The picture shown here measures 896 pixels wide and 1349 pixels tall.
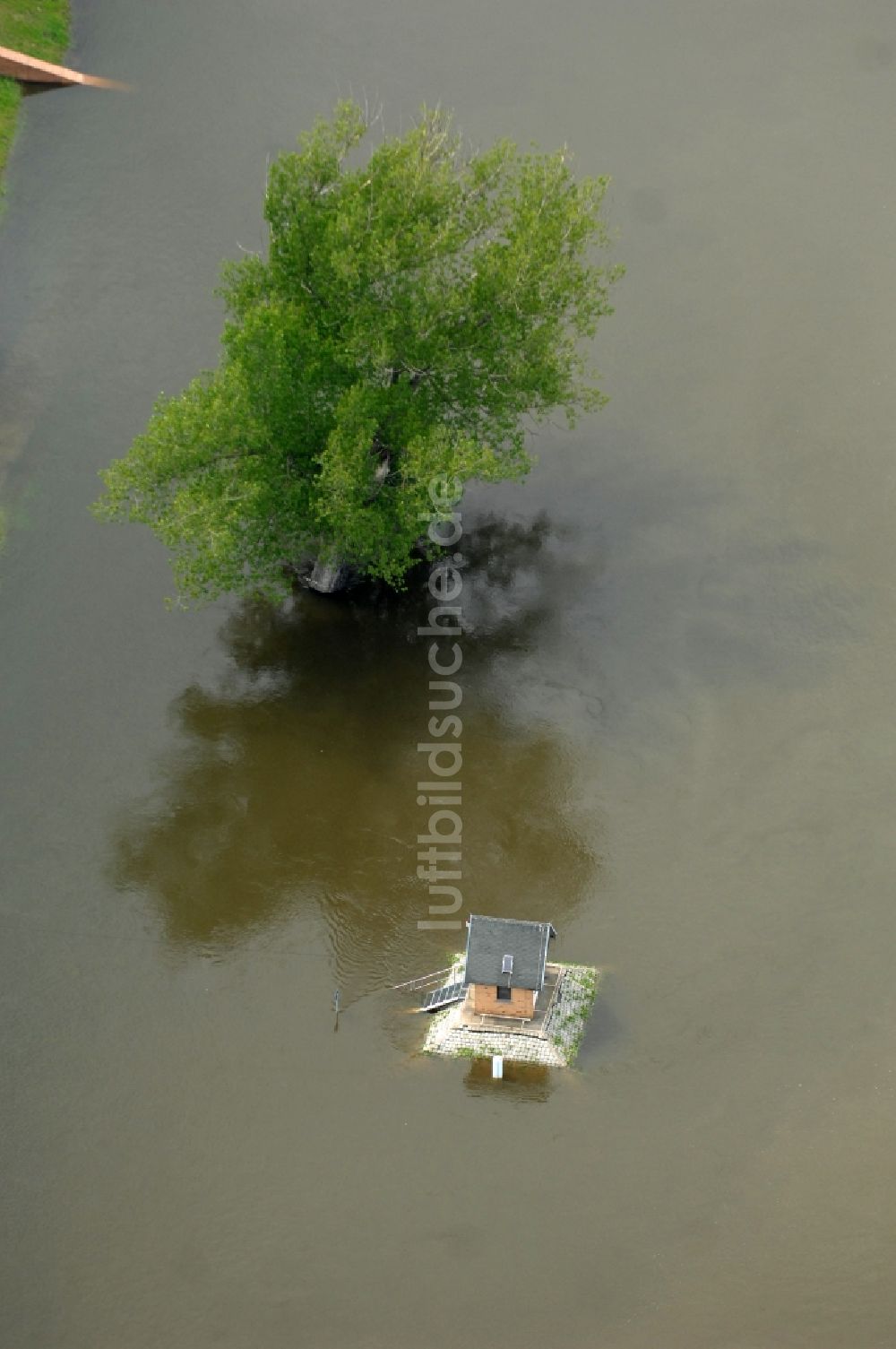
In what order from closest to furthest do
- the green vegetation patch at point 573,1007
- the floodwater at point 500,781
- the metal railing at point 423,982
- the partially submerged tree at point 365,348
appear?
the floodwater at point 500,781 → the green vegetation patch at point 573,1007 → the metal railing at point 423,982 → the partially submerged tree at point 365,348

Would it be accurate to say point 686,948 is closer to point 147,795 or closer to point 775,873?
point 775,873

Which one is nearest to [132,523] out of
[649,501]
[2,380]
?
[2,380]

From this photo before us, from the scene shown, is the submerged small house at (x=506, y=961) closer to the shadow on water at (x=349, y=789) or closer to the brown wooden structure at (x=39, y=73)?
the shadow on water at (x=349, y=789)

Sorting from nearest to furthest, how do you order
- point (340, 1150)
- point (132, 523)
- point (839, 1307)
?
point (839, 1307), point (340, 1150), point (132, 523)

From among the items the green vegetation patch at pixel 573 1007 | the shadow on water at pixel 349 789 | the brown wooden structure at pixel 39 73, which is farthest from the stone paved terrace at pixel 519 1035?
the brown wooden structure at pixel 39 73


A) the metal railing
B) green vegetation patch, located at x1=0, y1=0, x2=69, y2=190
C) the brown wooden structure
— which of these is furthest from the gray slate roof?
the brown wooden structure

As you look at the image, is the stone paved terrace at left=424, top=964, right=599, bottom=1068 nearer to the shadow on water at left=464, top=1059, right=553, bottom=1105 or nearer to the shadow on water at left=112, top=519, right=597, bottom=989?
the shadow on water at left=464, top=1059, right=553, bottom=1105
